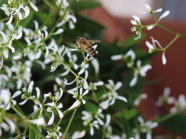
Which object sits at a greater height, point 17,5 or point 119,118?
point 17,5

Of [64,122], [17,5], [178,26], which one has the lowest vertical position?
Answer: [178,26]

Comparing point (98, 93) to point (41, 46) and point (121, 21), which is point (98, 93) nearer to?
point (41, 46)

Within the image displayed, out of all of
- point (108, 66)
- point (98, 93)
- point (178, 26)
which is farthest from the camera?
point (178, 26)

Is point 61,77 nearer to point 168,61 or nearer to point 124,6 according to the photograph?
point 168,61

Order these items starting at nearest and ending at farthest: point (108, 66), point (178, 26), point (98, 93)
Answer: point (98, 93) < point (108, 66) < point (178, 26)

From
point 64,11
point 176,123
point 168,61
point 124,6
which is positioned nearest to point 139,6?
point 124,6

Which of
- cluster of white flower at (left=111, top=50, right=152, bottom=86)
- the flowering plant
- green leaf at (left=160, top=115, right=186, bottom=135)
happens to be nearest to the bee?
the flowering plant

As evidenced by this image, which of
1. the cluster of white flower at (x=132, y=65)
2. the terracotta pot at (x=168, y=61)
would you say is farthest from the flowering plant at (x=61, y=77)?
the terracotta pot at (x=168, y=61)

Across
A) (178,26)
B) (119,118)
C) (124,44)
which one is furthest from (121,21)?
(119,118)
